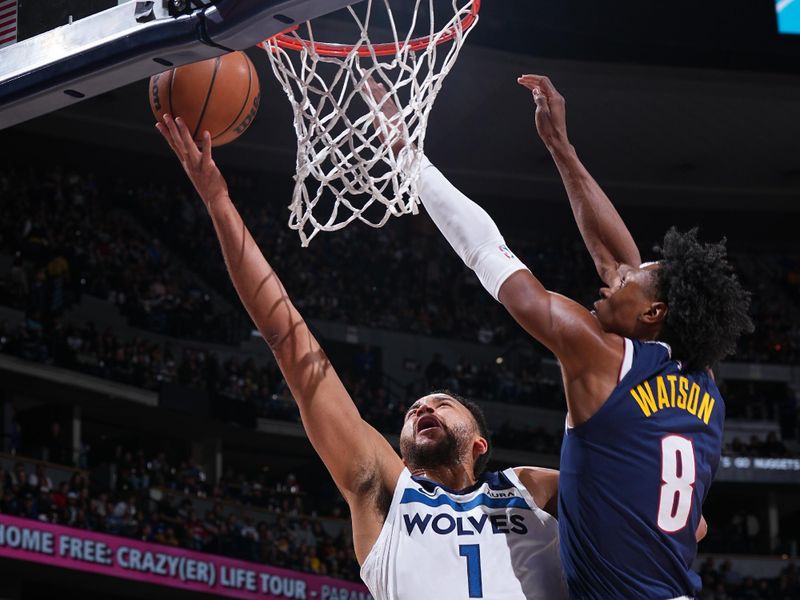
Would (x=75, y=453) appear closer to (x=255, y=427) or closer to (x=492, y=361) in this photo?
(x=255, y=427)

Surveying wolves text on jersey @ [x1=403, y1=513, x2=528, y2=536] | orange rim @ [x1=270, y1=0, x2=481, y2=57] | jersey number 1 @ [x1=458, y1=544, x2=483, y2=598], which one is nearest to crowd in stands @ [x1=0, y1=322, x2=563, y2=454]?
orange rim @ [x1=270, y1=0, x2=481, y2=57]

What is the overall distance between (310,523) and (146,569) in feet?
10.3

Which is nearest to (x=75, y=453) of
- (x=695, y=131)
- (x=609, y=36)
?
(x=609, y=36)

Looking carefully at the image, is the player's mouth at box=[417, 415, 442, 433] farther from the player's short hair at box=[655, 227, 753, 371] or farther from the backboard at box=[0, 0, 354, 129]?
the backboard at box=[0, 0, 354, 129]

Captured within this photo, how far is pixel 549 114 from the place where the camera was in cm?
335

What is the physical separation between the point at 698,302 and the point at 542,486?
0.77 m

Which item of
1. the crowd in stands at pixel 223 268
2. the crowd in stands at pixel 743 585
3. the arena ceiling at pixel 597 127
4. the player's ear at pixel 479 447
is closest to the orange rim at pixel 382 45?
the player's ear at pixel 479 447

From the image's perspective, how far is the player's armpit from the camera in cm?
308

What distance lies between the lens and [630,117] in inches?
686

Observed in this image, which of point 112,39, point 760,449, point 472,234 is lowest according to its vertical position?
point 472,234

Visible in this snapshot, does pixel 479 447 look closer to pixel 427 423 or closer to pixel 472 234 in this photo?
pixel 427 423

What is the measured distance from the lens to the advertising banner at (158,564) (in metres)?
10.9

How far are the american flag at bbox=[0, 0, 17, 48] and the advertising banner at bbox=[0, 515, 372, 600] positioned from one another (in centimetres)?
850

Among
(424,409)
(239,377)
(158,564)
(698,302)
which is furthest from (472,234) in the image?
(239,377)
